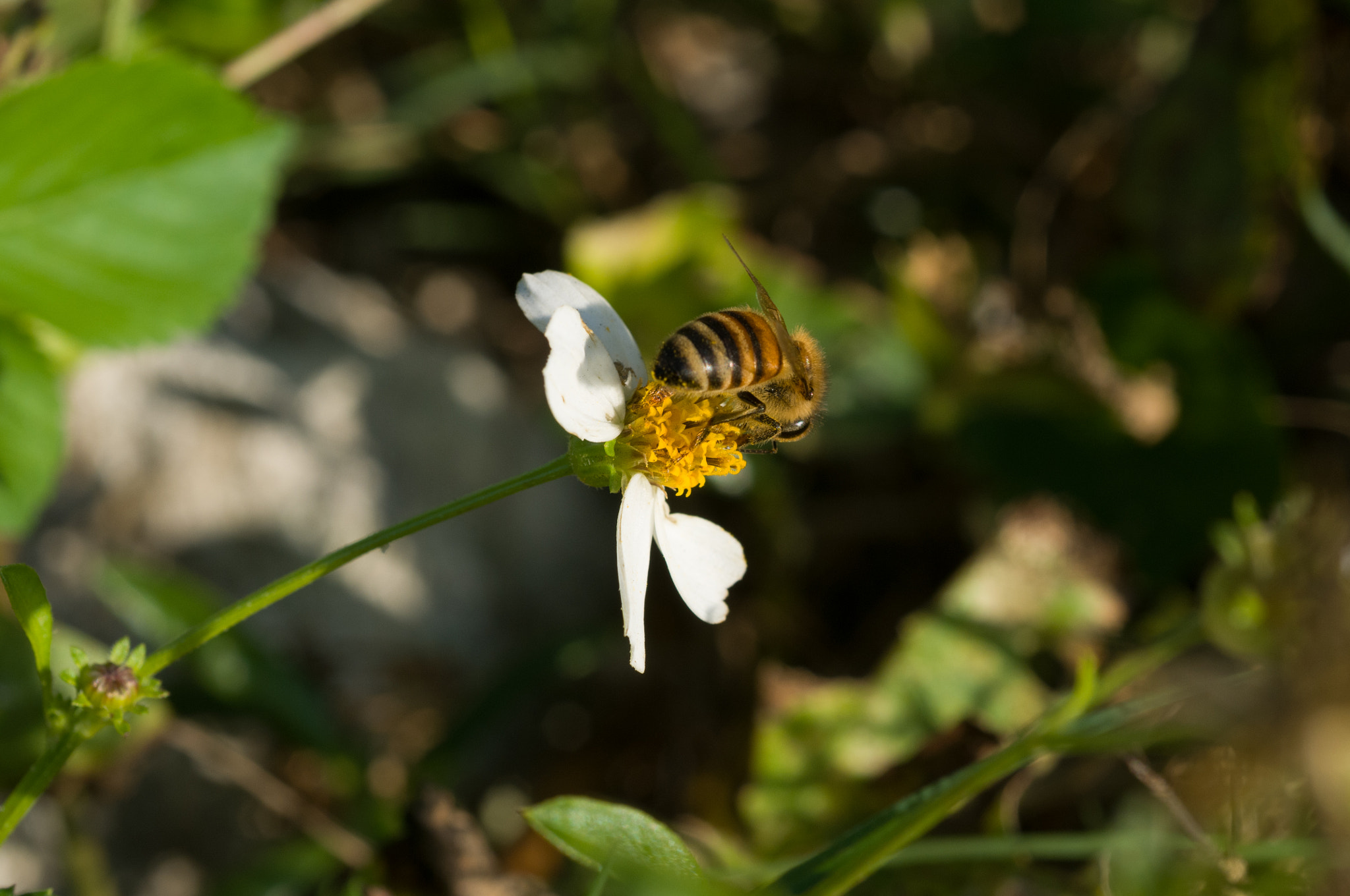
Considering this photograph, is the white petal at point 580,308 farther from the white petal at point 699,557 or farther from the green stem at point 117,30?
the green stem at point 117,30

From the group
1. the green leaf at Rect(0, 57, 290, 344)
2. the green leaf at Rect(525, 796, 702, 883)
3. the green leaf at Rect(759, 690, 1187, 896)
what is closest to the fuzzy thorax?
the green leaf at Rect(525, 796, 702, 883)

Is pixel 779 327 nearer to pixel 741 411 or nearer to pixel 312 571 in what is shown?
pixel 741 411

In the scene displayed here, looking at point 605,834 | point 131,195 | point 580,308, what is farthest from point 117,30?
point 605,834

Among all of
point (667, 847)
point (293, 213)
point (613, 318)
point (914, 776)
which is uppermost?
point (293, 213)

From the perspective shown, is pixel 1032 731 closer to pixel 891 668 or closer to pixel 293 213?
pixel 891 668

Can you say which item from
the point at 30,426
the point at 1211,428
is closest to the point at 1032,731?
the point at 1211,428

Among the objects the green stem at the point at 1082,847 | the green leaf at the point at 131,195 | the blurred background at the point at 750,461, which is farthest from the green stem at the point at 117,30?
the green stem at the point at 1082,847
